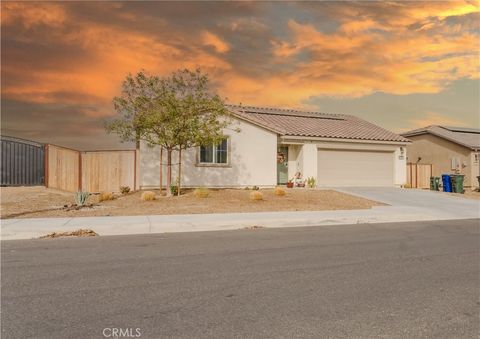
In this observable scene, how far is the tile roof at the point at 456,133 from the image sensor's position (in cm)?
3497

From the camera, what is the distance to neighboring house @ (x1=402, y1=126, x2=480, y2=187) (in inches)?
1350

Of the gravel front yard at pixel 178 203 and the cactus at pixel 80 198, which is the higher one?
the cactus at pixel 80 198

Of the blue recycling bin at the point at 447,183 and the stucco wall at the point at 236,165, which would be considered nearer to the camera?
the stucco wall at the point at 236,165

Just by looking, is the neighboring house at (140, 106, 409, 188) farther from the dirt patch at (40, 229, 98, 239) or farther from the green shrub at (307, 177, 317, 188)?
the dirt patch at (40, 229, 98, 239)

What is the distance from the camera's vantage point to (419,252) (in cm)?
855

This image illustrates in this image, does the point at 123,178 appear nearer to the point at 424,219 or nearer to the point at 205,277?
the point at 424,219

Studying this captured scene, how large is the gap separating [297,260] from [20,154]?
2326 centimetres

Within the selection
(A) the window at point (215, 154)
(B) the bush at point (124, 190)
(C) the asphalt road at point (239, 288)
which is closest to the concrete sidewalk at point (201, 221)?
(C) the asphalt road at point (239, 288)

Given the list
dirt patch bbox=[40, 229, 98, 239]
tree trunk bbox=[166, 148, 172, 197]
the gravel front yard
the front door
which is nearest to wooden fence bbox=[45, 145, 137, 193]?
the gravel front yard

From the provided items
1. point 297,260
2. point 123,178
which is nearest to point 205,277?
point 297,260

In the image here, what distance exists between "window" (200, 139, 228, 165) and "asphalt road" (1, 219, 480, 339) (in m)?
14.2

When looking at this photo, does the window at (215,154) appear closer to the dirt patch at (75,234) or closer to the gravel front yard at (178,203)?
the gravel front yard at (178,203)

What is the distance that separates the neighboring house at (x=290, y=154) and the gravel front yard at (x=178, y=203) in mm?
1671

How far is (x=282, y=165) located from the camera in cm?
2705
